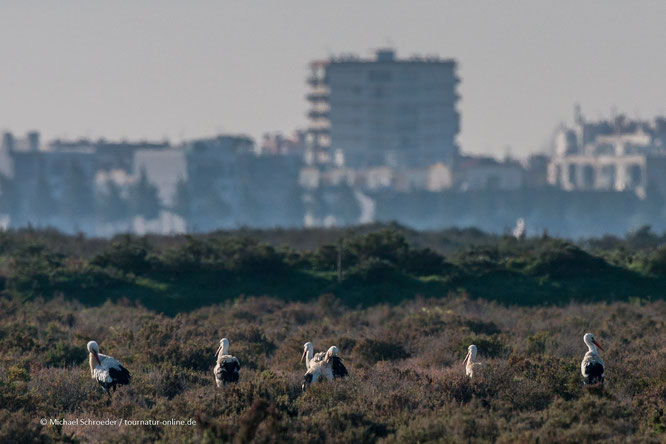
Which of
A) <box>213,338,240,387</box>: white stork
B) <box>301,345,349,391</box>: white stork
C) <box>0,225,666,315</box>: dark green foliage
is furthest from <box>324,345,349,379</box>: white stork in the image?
<box>0,225,666,315</box>: dark green foliage

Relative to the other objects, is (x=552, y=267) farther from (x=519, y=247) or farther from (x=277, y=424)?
(x=277, y=424)

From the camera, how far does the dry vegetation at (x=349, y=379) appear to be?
781 inches

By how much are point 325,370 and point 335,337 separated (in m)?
7.39

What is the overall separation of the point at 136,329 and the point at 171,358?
6775 millimetres

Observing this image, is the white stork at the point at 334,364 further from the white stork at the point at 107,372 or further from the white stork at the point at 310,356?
the white stork at the point at 107,372

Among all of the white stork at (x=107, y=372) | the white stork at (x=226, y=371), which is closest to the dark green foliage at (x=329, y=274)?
the white stork at (x=107, y=372)

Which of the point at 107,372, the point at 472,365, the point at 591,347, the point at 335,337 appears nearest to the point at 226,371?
the point at 107,372

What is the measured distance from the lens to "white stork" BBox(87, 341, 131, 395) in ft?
76.1

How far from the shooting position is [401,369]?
86.7 feet

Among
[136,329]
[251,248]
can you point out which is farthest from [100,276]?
[136,329]

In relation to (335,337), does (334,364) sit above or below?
A: above

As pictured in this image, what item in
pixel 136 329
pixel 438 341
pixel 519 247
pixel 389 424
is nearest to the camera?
pixel 389 424

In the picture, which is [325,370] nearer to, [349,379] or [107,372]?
[349,379]

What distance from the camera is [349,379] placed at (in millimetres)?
23875
